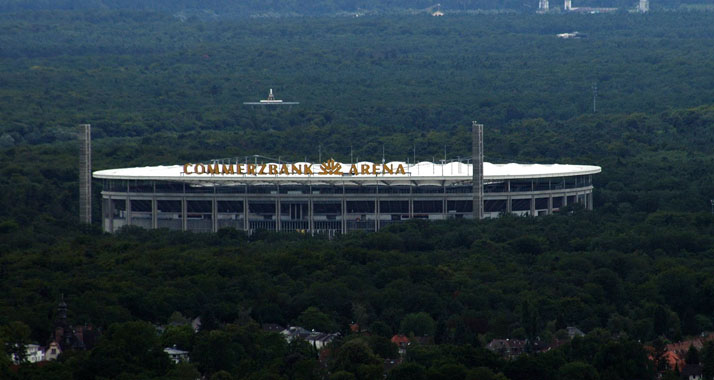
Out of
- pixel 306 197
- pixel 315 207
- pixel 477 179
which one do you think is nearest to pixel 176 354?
pixel 477 179

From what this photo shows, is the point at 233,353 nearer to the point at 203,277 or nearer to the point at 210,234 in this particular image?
the point at 203,277

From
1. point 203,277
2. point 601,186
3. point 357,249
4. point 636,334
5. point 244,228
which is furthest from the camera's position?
point 601,186

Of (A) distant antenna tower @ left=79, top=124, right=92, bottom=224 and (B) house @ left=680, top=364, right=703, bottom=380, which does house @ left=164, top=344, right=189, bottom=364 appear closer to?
(B) house @ left=680, top=364, right=703, bottom=380

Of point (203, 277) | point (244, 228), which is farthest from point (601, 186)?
point (203, 277)

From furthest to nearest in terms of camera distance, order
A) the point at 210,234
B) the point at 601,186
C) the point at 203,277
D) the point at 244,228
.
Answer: the point at 601,186
the point at 244,228
the point at 210,234
the point at 203,277

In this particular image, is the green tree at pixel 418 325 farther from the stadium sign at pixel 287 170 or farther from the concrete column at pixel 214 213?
the concrete column at pixel 214 213

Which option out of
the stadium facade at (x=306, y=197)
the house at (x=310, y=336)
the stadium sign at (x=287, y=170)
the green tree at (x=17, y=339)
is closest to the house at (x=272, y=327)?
the house at (x=310, y=336)

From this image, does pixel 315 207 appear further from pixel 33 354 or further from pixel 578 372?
pixel 578 372
